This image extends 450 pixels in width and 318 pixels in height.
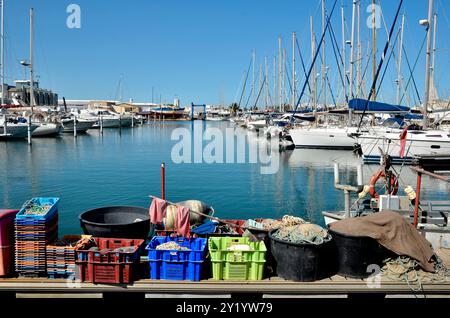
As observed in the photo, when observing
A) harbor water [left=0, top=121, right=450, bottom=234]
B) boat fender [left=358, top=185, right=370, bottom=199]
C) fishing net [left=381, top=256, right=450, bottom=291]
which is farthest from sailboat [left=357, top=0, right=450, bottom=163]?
fishing net [left=381, top=256, right=450, bottom=291]

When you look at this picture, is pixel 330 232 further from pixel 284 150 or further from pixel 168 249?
pixel 284 150

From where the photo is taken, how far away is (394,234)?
704 cm

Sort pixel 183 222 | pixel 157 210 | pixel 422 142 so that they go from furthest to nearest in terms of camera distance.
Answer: pixel 422 142 → pixel 157 210 → pixel 183 222

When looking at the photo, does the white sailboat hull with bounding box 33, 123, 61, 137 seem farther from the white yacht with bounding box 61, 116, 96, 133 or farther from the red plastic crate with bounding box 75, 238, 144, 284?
the red plastic crate with bounding box 75, 238, 144, 284

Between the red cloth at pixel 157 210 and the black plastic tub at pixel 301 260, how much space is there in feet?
8.72

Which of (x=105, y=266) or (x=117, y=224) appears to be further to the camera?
(x=117, y=224)

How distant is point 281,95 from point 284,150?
104 feet

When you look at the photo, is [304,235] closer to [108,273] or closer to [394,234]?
[394,234]

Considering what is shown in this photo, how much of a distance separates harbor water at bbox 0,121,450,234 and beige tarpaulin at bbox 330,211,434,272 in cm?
908

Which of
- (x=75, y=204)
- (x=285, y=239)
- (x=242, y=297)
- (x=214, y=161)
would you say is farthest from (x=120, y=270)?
(x=214, y=161)

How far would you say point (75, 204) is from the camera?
61.8 feet

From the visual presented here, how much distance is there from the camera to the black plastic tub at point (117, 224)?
8.03 m

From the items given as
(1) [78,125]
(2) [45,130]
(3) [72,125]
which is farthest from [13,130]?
(1) [78,125]

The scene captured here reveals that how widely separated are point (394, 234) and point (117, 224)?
507 centimetres
